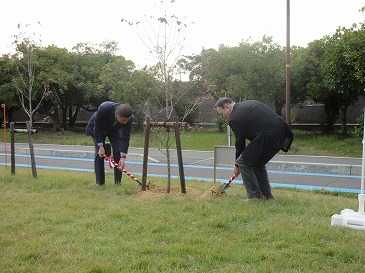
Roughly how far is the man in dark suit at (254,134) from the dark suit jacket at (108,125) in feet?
6.74

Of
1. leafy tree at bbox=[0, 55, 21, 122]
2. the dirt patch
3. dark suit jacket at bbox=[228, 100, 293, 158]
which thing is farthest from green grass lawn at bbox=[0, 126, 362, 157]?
dark suit jacket at bbox=[228, 100, 293, 158]

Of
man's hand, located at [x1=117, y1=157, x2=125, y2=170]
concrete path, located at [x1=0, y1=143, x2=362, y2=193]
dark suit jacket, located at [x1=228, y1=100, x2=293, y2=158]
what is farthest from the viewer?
Answer: concrete path, located at [x1=0, y1=143, x2=362, y2=193]

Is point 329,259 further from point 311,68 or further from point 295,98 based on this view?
point 295,98

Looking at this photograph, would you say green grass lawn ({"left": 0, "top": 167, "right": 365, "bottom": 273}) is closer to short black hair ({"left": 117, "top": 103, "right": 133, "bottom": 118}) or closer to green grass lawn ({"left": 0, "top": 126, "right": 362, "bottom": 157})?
short black hair ({"left": 117, "top": 103, "right": 133, "bottom": 118})

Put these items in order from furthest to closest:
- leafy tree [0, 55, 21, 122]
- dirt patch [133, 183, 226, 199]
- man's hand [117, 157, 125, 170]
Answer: leafy tree [0, 55, 21, 122]
man's hand [117, 157, 125, 170]
dirt patch [133, 183, 226, 199]

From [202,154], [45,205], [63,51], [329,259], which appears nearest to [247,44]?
[202,154]

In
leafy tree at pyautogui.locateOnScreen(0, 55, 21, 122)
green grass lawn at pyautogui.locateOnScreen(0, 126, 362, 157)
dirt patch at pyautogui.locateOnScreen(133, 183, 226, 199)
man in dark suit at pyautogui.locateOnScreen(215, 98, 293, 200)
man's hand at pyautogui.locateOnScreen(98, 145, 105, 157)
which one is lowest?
dirt patch at pyautogui.locateOnScreen(133, 183, 226, 199)

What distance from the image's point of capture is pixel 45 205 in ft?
18.9

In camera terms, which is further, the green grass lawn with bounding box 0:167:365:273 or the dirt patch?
the dirt patch

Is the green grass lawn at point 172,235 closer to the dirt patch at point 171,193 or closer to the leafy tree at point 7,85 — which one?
the dirt patch at point 171,193

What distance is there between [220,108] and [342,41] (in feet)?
35.6

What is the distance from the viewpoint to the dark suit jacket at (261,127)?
563 centimetres

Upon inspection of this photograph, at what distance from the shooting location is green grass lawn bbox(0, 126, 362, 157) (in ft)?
51.6

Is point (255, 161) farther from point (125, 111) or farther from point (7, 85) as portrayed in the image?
point (7, 85)
